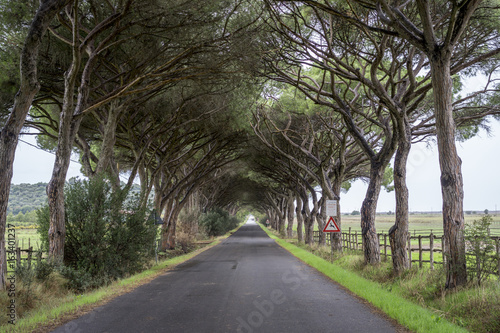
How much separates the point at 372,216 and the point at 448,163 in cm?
506

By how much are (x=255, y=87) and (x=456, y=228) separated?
10.4 metres

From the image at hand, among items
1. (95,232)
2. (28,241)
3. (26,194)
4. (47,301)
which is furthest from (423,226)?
(47,301)

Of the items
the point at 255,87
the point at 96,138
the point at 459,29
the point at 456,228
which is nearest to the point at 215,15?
the point at 255,87

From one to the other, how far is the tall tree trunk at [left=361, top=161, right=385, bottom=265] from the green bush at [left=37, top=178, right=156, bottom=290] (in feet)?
25.5

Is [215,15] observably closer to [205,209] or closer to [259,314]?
[259,314]

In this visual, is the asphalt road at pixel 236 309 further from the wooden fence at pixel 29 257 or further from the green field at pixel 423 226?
the green field at pixel 423 226

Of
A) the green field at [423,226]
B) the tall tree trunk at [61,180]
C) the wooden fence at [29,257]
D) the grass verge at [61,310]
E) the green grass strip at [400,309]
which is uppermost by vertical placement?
the tall tree trunk at [61,180]

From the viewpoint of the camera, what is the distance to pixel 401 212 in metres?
10.6

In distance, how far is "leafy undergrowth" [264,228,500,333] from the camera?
19.1ft

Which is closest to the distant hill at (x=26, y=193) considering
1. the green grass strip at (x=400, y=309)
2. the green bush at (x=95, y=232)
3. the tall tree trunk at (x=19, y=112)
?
the green bush at (x=95, y=232)

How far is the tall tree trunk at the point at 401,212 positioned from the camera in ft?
33.6

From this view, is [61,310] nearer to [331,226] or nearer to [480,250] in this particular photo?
[480,250]

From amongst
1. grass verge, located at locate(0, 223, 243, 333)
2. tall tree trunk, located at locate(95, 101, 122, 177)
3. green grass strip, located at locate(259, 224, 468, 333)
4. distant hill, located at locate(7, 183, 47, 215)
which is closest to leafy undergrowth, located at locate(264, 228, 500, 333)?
green grass strip, located at locate(259, 224, 468, 333)

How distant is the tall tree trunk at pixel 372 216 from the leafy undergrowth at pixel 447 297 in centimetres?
142
